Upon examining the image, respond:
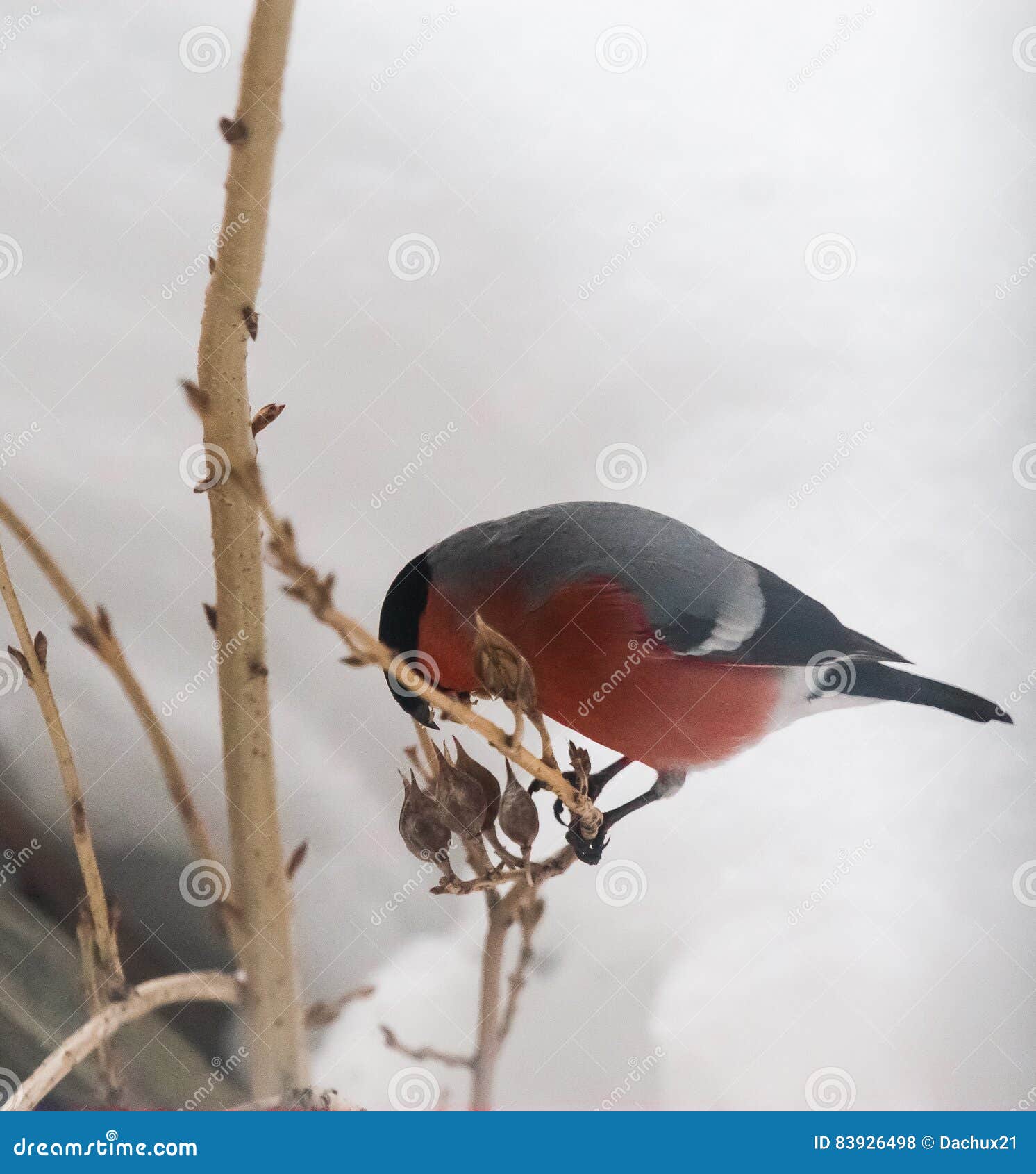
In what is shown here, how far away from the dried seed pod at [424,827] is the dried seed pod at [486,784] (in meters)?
0.06

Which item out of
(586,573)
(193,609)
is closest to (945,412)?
(586,573)

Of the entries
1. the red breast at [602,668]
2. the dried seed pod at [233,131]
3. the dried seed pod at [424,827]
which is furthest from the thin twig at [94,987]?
the dried seed pod at [233,131]

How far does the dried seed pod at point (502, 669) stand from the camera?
3.22 ft

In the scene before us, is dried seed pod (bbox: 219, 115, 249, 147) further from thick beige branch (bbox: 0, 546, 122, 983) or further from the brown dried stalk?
thick beige branch (bbox: 0, 546, 122, 983)

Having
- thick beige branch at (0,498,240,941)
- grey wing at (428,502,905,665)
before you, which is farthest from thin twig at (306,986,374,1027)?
grey wing at (428,502,905,665)

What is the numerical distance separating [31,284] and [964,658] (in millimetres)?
1096

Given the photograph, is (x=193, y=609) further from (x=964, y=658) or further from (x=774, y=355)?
(x=964, y=658)

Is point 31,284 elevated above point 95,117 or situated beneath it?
situated beneath

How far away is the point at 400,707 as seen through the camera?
1194 millimetres

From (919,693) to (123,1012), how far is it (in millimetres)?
911

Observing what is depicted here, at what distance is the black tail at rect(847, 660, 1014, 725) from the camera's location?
1.20 meters

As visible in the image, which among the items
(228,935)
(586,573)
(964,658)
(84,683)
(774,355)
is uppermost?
(774,355)

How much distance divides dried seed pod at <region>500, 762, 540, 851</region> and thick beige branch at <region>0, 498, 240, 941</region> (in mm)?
346

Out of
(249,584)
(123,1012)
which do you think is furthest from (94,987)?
(249,584)
